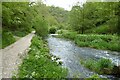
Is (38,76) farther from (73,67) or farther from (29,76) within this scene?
(73,67)

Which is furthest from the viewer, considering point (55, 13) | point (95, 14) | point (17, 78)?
point (55, 13)

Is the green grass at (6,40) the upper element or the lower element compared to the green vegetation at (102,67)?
upper

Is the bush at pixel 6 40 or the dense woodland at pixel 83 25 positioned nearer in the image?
the bush at pixel 6 40

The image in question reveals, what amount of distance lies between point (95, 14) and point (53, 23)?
32.2 m

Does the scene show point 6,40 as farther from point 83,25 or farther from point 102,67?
point 83,25

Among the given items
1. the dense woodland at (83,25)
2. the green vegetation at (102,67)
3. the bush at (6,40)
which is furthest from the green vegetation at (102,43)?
the green vegetation at (102,67)

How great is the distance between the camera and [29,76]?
7711 millimetres

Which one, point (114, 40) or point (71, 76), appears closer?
point (71, 76)

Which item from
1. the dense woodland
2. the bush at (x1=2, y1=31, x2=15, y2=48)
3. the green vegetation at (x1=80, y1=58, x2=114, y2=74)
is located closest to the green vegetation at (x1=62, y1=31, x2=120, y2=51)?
the dense woodland

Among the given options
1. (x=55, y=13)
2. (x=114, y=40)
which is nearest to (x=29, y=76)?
(x=114, y=40)

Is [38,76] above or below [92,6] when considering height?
below

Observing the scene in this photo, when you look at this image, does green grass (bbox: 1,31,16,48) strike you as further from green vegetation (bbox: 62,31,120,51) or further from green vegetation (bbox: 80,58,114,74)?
green vegetation (bbox: 62,31,120,51)

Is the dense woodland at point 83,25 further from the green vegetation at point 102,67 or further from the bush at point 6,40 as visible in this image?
the green vegetation at point 102,67

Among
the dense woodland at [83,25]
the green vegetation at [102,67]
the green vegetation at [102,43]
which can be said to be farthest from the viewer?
the dense woodland at [83,25]
